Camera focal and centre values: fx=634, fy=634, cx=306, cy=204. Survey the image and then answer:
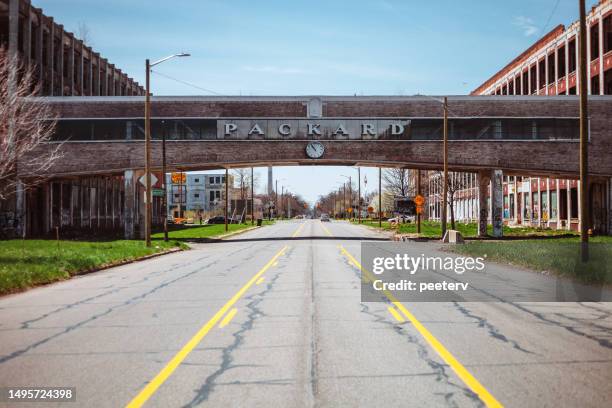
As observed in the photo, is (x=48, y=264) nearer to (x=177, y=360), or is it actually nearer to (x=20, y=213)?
(x=177, y=360)

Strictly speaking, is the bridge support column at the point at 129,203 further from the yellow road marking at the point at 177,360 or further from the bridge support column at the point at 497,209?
the yellow road marking at the point at 177,360

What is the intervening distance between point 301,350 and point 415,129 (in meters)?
37.6

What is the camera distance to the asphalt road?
6.22 m

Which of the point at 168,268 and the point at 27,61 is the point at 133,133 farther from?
the point at 168,268

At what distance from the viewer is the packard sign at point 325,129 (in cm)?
4431

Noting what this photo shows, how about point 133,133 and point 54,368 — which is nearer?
point 54,368

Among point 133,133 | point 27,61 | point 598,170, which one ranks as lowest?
point 598,170

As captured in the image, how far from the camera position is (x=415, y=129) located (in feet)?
145

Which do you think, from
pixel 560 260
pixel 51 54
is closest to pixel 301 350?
pixel 560 260

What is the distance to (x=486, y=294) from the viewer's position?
14031 mm

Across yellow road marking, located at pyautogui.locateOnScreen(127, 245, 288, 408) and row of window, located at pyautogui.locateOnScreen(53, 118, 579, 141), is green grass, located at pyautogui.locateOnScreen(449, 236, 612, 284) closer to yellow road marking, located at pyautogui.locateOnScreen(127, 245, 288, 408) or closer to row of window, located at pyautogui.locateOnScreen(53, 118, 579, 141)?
yellow road marking, located at pyautogui.locateOnScreen(127, 245, 288, 408)

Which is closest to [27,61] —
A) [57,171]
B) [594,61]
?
[57,171]

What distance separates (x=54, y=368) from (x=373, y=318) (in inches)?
207

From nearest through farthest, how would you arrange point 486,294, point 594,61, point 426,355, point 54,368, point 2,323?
point 54,368 < point 426,355 < point 2,323 < point 486,294 < point 594,61
